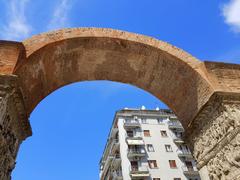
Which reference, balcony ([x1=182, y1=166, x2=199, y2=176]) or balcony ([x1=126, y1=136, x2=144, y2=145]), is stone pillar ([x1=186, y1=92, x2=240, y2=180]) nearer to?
balcony ([x1=126, y1=136, x2=144, y2=145])

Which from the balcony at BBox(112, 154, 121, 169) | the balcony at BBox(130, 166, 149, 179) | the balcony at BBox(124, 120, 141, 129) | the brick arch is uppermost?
the balcony at BBox(124, 120, 141, 129)

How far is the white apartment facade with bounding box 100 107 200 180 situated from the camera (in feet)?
80.3

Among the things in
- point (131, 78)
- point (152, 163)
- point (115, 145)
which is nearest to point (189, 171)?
point (152, 163)

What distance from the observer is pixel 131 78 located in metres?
6.26

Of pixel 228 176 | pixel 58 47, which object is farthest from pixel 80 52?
pixel 228 176

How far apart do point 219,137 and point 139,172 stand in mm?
20117

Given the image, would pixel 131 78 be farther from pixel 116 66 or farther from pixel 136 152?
pixel 136 152

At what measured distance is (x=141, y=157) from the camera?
25.1m

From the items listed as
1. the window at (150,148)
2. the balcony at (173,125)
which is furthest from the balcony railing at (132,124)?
the balcony at (173,125)

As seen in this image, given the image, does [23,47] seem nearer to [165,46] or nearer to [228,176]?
[165,46]

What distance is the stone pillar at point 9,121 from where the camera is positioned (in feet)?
12.5

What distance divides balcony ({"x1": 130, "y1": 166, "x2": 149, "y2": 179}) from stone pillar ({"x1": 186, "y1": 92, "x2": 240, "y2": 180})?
19.2 meters

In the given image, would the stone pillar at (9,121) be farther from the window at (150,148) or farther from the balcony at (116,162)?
the window at (150,148)

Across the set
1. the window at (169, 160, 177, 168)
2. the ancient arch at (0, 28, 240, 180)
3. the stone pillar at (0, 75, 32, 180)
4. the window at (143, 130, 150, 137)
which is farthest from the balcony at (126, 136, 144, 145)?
the stone pillar at (0, 75, 32, 180)
